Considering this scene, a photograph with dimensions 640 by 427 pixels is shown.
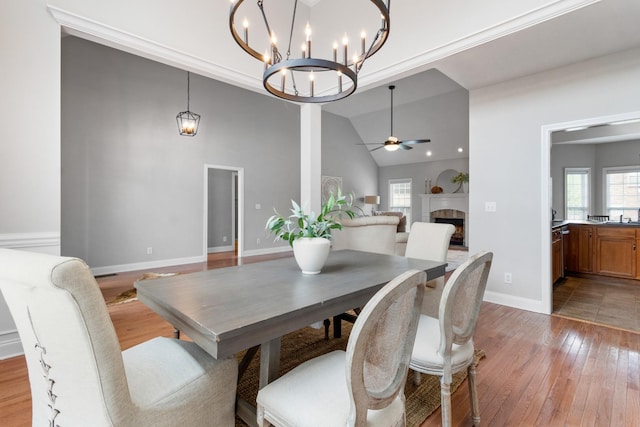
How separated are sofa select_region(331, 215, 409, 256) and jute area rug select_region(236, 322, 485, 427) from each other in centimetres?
139

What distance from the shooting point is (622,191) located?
20.8 feet

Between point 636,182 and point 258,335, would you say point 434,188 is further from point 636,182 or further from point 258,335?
point 258,335

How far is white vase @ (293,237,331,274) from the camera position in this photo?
5.85 feet

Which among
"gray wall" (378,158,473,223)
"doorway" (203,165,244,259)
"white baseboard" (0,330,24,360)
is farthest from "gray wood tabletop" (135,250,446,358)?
"gray wall" (378,158,473,223)

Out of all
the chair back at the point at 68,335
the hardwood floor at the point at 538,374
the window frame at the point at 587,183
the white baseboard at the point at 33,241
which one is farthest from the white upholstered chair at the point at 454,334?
the window frame at the point at 587,183

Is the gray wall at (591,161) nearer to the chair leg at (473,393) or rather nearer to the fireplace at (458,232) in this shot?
the fireplace at (458,232)

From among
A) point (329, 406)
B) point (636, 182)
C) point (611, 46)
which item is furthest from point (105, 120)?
point (636, 182)

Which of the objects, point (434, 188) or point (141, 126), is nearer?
point (141, 126)

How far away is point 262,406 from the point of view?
111cm

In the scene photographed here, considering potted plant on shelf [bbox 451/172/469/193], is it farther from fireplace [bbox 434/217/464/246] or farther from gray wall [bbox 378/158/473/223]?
fireplace [bbox 434/217/464/246]

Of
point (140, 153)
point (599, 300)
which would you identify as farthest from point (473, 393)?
point (140, 153)

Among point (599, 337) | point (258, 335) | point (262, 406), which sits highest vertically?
point (258, 335)

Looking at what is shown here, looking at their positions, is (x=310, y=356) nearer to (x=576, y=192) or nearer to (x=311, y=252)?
(x=311, y=252)

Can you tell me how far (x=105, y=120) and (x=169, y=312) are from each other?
16.5ft
